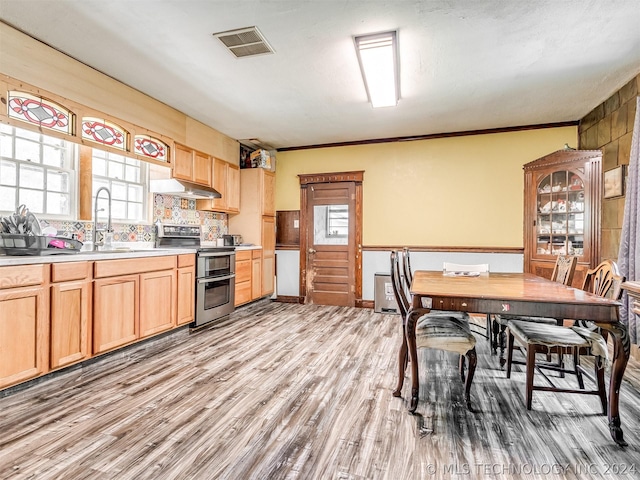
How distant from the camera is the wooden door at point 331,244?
5.42m

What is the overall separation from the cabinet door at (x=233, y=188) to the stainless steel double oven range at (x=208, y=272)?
76cm

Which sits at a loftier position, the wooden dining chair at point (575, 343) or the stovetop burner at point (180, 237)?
the stovetop burner at point (180, 237)

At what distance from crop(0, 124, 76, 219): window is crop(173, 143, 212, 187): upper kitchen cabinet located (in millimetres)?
1082

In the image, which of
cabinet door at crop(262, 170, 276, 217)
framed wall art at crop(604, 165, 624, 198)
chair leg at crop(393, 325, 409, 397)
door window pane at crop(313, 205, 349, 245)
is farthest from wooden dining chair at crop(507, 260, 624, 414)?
cabinet door at crop(262, 170, 276, 217)

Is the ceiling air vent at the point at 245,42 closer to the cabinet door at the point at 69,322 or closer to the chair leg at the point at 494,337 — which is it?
the cabinet door at the point at 69,322

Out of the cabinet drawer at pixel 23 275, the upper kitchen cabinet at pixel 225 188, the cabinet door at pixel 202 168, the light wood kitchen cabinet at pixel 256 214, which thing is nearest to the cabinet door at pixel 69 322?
the cabinet drawer at pixel 23 275

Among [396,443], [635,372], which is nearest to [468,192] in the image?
[635,372]

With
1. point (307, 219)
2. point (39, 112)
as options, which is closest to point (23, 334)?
point (39, 112)

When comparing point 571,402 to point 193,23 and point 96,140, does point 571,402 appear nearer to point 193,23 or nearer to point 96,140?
point 193,23

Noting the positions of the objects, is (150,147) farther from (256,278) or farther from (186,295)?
(256,278)

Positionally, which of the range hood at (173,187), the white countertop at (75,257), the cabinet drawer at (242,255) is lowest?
the cabinet drawer at (242,255)

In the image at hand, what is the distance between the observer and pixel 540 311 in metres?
1.92

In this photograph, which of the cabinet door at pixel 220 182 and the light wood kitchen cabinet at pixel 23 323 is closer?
the light wood kitchen cabinet at pixel 23 323

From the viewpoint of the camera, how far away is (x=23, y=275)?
2230 millimetres
